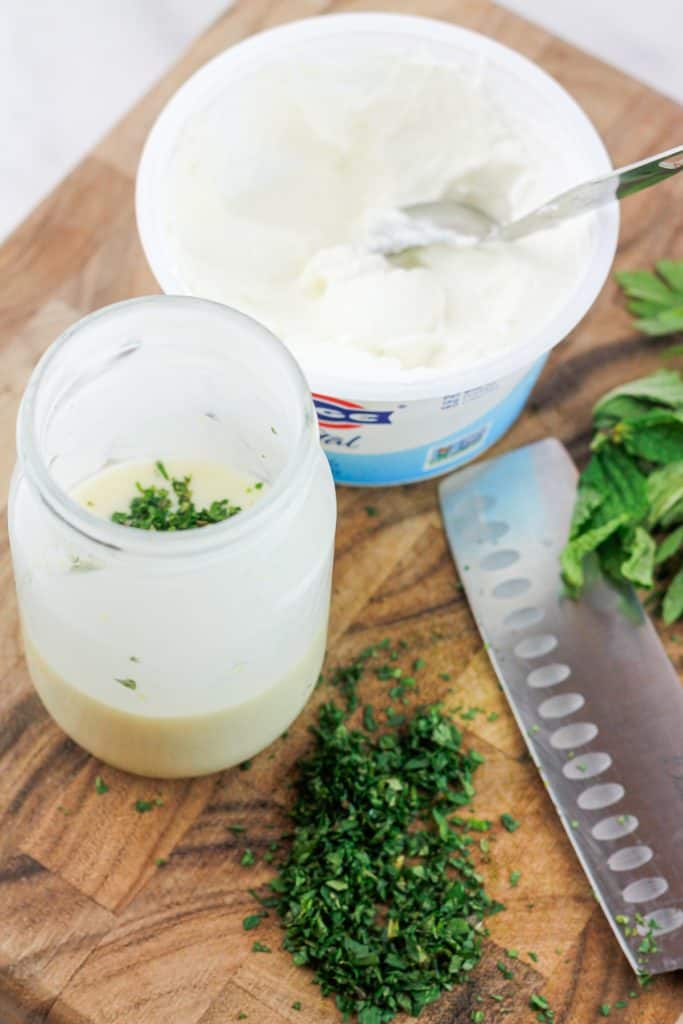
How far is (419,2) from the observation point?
2.20 m

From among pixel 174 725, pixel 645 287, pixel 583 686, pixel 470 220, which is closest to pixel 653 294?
pixel 645 287

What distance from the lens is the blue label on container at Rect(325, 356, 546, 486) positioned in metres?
1.78

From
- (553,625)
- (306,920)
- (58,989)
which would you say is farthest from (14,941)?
(553,625)

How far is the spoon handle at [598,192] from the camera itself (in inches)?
62.4

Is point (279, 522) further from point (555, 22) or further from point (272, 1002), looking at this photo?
point (555, 22)

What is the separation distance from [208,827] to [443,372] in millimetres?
625

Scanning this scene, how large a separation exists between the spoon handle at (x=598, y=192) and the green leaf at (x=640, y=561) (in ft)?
1.41

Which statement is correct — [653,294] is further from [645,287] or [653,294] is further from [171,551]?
[171,551]

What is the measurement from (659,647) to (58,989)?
846 mm

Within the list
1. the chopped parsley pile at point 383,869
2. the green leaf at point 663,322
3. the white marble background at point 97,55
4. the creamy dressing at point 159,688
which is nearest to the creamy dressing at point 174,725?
the creamy dressing at point 159,688

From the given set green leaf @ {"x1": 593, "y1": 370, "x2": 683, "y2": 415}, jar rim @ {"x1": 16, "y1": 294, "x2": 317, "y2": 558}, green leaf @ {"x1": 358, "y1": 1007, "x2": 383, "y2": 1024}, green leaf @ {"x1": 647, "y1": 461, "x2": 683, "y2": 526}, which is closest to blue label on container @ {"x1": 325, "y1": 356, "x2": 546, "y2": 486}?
green leaf @ {"x1": 593, "y1": 370, "x2": 683, "y2": 415}

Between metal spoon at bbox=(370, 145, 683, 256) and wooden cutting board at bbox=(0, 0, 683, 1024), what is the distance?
9.0 inches

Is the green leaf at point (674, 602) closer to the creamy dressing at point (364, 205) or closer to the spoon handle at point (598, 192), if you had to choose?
the creamy dressing at point (364, 205)

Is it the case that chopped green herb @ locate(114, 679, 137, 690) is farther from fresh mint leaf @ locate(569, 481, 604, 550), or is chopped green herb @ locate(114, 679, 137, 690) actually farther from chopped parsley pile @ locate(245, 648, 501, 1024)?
fresh mint leaf @ locate(569, 481, 604, 550)
